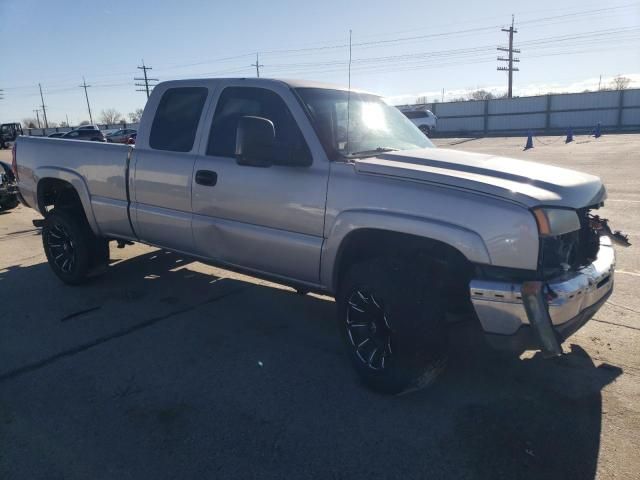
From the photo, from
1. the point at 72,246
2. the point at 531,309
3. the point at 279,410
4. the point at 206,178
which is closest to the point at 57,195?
the point at 72,246

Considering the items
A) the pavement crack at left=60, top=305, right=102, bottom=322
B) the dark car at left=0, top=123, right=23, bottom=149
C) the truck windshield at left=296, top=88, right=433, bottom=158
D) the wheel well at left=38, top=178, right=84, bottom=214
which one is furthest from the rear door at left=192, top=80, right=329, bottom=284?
the dark car at left=0, top=123, right=23, bottom=149

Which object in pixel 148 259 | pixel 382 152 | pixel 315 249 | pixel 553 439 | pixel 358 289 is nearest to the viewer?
pixel 553 439

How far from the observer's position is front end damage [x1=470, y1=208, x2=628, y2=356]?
269 cm

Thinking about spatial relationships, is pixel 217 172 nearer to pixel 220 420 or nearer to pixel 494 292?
pixel 220 420

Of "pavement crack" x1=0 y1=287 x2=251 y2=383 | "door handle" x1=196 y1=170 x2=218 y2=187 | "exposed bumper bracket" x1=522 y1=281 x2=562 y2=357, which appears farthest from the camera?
"door handle" x1=196 y1=170 x2=218 y2=187

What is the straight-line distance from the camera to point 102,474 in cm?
261

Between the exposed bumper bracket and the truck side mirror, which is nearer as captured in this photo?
the exposed bumper bracket

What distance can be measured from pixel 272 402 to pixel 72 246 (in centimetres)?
332

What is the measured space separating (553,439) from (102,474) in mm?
2418

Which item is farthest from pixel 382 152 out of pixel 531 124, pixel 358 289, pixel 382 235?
pixel 531 124

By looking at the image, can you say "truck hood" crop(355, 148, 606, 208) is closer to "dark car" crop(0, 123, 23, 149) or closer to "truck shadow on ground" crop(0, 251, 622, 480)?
"truck shadow on ground" crop(0, 251, 622, 480)

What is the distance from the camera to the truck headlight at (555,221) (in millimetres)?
2729

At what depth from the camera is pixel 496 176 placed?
3.10 meters

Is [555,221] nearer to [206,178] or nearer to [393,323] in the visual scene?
[393,323]
